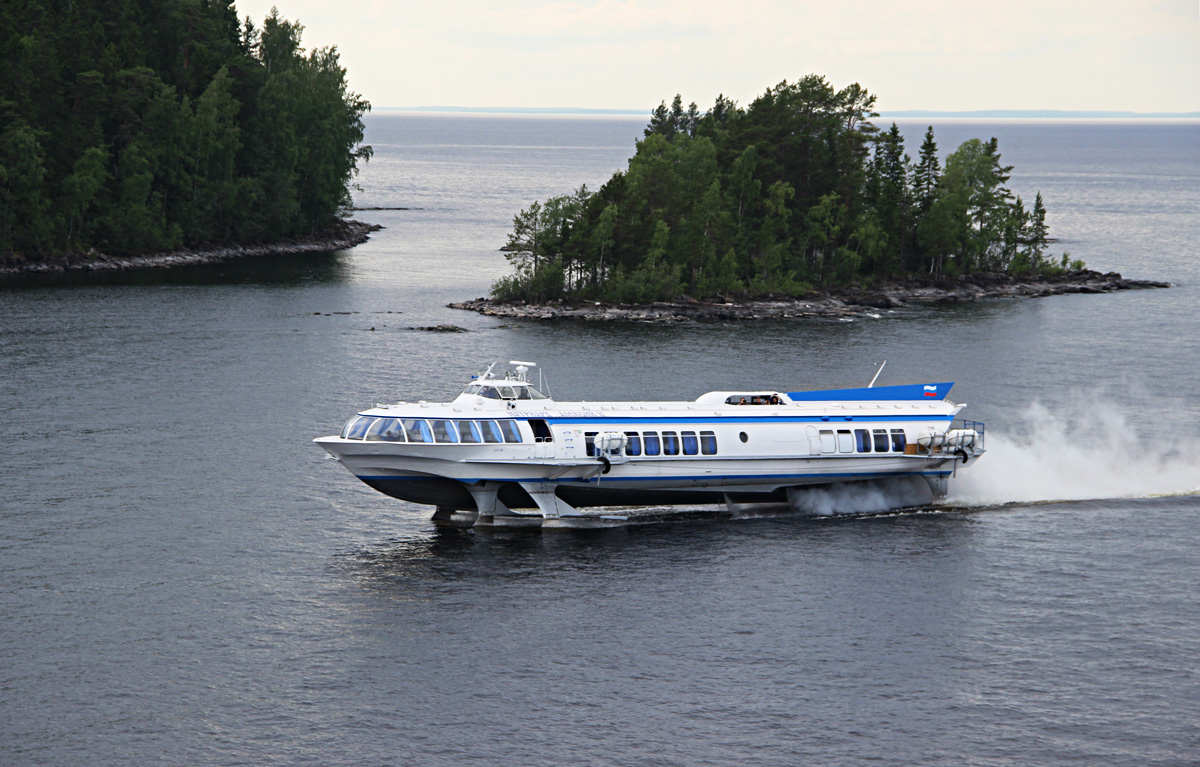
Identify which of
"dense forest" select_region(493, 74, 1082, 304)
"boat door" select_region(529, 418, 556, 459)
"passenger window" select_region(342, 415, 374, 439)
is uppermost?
"dense forest" select_region(493, 74, 1082, 304)

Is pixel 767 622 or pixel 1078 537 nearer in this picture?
pixel 767 622

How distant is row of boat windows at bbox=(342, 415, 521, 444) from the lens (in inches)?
2148

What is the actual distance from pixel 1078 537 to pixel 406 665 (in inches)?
1399

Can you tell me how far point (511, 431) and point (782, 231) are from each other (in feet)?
336

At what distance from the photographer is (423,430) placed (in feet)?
180

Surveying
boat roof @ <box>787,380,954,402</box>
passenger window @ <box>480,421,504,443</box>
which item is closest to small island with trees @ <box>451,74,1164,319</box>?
boat roof @ <box>787,380,954,402</box>

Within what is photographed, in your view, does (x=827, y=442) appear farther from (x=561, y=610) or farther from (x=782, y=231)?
(x=782, y=231)

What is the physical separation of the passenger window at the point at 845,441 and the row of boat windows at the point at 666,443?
7052 mm

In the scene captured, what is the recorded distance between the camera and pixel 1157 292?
500 feet

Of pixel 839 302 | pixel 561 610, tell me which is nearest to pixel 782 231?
pixel 839 302

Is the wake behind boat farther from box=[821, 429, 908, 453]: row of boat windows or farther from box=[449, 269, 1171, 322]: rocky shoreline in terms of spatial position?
box=[449, 269, 1171, 322]: rocky shoreline

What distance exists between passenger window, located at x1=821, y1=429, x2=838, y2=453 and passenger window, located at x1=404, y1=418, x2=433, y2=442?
67.1 ft

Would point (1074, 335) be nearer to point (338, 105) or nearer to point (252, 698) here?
point (252, 698)

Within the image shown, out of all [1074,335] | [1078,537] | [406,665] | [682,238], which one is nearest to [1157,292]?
[1074,335]
